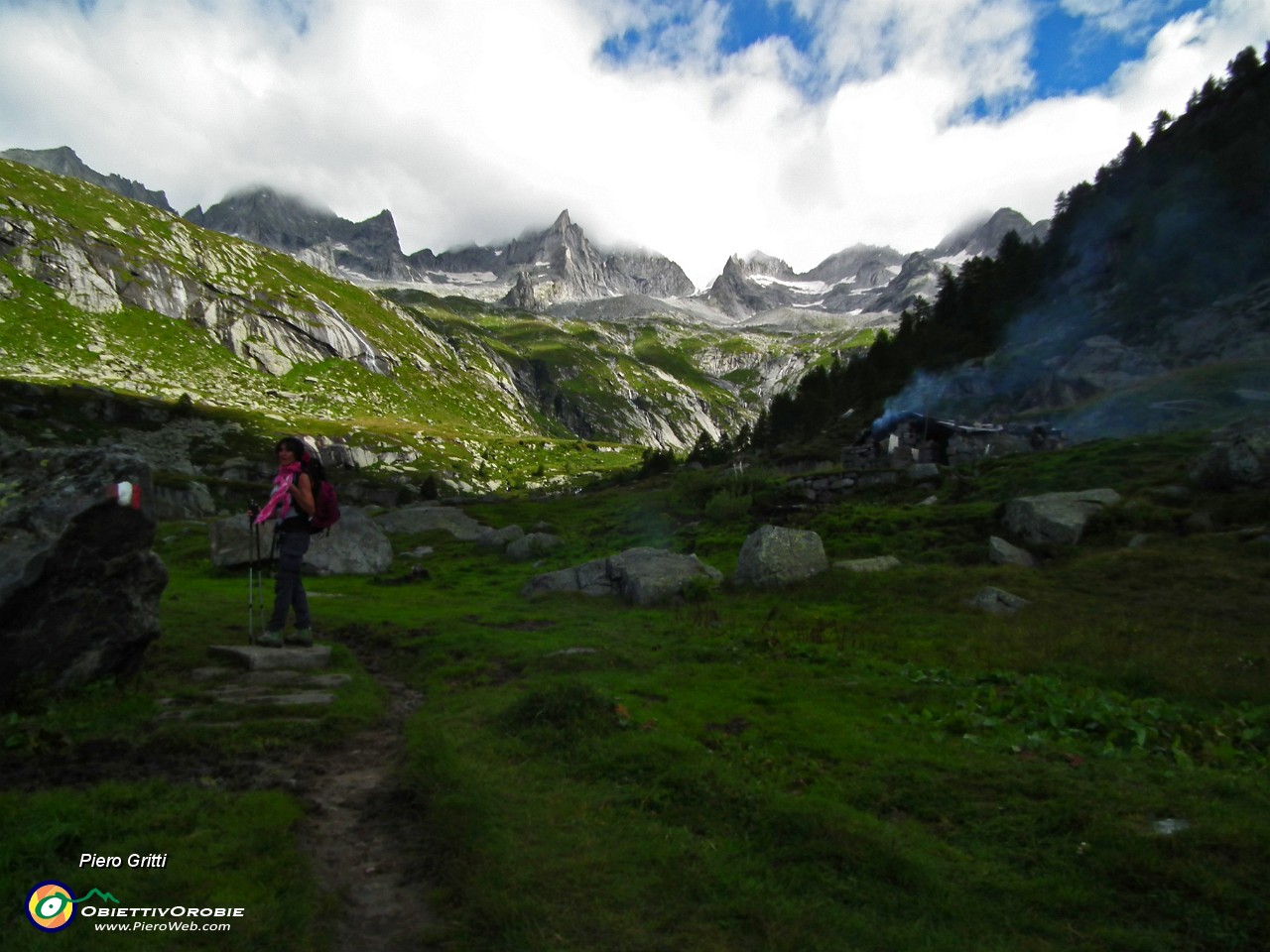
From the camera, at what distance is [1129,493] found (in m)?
26.4

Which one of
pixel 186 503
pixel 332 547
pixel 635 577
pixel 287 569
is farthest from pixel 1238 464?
pixel 186 503

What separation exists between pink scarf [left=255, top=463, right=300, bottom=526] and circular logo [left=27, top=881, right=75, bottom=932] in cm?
875

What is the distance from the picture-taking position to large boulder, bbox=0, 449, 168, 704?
9.46m

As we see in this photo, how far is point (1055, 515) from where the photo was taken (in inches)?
943

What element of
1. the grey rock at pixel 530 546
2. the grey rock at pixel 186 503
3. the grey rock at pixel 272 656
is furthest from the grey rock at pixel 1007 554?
the grey rock at pixel 186 503

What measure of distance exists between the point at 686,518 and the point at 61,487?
3506cm

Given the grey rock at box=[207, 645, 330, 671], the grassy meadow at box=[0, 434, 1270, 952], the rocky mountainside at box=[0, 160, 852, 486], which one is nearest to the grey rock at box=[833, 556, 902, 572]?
the grassy meadow at box=[0, 434, 1270, 952]

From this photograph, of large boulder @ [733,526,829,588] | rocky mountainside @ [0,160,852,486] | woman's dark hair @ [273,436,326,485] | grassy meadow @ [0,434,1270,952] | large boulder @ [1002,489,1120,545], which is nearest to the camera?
grassy meadow @ [0,434,1270,952]

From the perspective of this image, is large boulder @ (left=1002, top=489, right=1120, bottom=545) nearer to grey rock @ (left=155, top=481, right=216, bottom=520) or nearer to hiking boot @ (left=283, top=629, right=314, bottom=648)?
hiking boot @ (left=283, top=629, right=314, bottom=648)

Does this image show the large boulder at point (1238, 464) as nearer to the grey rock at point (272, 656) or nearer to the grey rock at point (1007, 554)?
the grey rock at point (1007, 554)

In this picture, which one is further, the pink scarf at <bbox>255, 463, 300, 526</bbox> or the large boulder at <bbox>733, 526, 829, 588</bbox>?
the large boulder at <bbox>733, 526, 829, 588</bbox>

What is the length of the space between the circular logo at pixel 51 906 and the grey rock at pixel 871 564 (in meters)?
21.3

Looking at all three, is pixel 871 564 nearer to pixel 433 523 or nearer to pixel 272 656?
pixel 272 656

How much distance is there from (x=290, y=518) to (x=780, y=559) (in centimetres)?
1596
